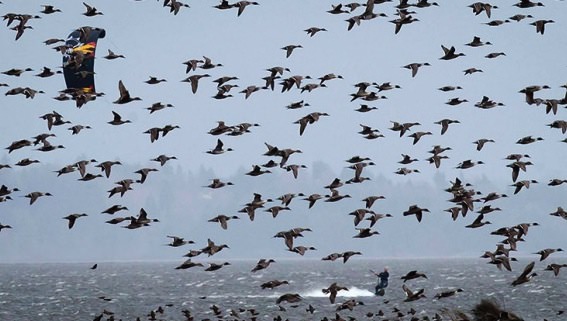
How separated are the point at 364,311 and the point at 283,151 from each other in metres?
52.4

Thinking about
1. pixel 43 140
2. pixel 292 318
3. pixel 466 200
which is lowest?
pixel 292 318

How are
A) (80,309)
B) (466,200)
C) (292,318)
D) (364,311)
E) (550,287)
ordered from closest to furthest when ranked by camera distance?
(466,200) → (292,318) → (364,311) → (80,309) → (550,287)

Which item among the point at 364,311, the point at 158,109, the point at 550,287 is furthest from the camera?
the point at 550,287

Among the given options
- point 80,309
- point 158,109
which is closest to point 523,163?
point 158,109

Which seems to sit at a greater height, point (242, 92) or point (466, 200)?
point (242, 92)

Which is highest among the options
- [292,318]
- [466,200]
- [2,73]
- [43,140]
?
[2,73]

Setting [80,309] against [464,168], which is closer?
[464,168]

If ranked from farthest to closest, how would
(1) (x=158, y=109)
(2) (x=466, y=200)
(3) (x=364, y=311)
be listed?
(3) (x=364, y=311) → (1) (x=158, y=109) → (2) (x=466, y=200)

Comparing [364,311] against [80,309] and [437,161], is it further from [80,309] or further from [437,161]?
[437,161]

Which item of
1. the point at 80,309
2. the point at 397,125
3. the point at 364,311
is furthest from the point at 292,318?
the point at 397,125

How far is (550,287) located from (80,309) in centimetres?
6463

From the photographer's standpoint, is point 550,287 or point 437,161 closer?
point 437,161

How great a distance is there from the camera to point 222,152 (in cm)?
4016

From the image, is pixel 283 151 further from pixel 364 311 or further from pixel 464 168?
pixel 364 311
